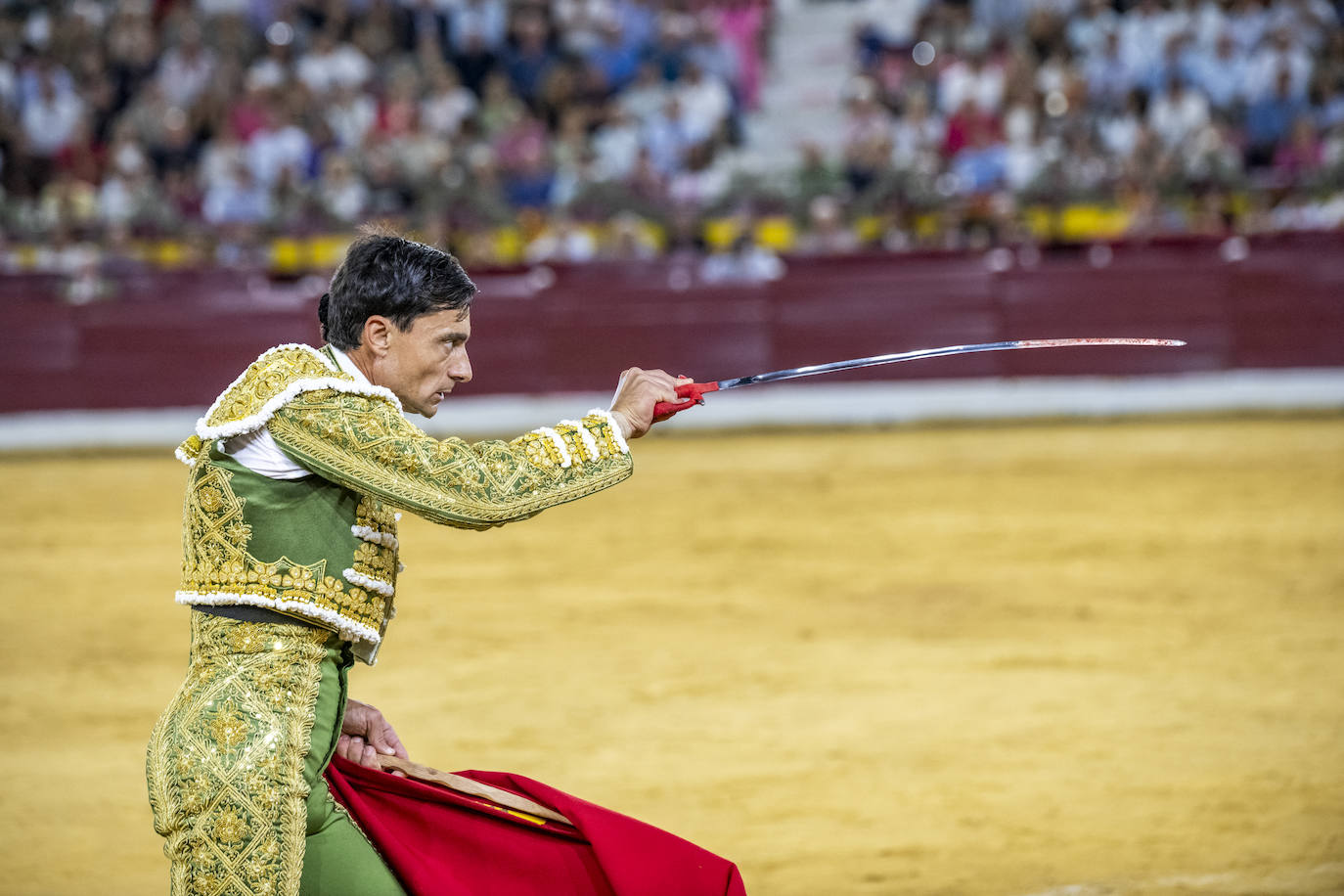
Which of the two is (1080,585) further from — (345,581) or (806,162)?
(806,162)

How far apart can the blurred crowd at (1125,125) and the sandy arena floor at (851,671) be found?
2628 mm

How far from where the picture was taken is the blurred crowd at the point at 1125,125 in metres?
10.5

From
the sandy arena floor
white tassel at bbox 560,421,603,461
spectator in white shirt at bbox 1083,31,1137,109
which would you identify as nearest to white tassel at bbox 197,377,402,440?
white tassel at bbox 560,421,603,461

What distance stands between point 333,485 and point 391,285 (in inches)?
10.9

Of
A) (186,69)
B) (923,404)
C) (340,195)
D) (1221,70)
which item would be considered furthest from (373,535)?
(186,69)

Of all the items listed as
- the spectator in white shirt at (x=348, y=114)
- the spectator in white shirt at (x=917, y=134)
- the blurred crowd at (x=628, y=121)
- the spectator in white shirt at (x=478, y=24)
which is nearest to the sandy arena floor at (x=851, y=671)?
the blurred crowd at (x=628, y=121)

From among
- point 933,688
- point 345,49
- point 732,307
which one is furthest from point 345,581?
point 345,49

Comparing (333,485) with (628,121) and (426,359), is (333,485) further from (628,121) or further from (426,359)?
(628,121)

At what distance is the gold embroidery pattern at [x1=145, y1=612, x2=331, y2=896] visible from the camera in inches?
79.6

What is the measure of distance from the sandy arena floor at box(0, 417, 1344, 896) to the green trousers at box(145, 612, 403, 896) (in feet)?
4.63

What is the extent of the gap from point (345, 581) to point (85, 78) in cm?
1179

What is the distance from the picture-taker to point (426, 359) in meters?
2.15

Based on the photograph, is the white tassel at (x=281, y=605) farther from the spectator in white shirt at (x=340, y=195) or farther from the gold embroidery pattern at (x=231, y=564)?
the spectator in white shirt at (x=340, y=195)

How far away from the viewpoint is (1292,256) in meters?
10.6
